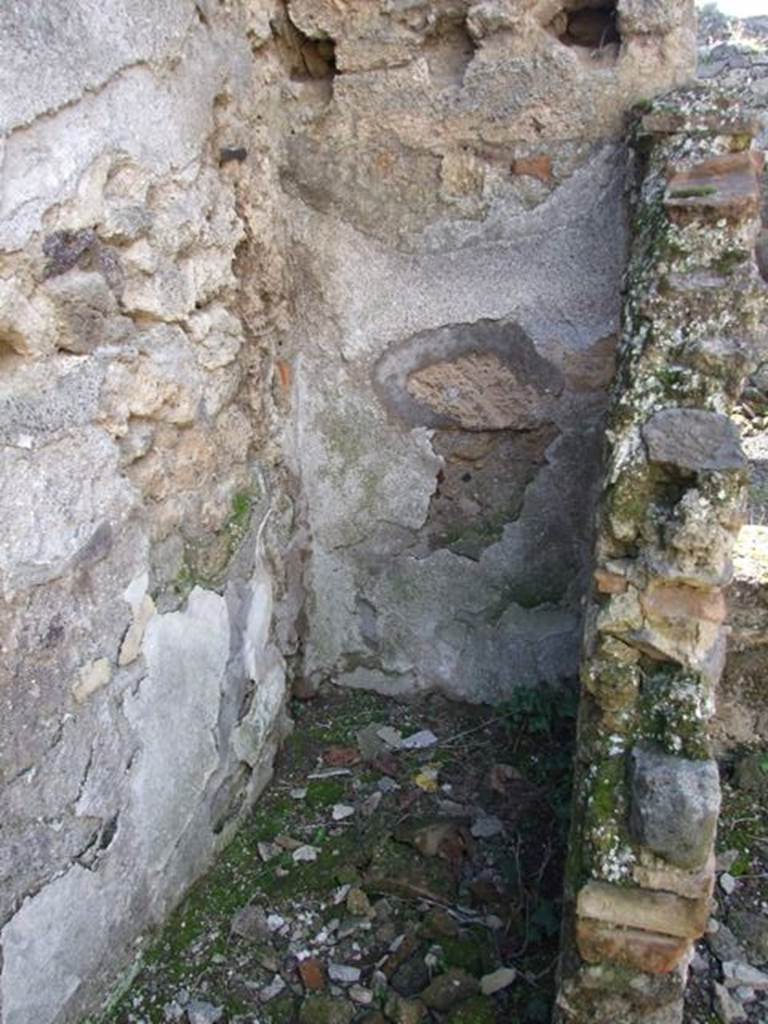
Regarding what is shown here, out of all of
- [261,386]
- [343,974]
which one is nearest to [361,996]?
[343,974]

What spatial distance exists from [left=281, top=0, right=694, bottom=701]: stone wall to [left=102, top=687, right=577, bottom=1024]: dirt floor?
10.6 inches

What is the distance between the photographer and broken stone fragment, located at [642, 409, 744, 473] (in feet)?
6.25

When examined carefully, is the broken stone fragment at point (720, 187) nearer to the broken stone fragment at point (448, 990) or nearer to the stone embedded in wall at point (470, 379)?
the stone embedded in wall at point (470, 379)

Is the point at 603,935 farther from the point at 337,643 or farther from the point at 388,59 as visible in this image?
the point at 388,59

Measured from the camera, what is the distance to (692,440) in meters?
1.94

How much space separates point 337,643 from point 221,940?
3.41 feet

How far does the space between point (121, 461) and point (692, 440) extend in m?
1.14

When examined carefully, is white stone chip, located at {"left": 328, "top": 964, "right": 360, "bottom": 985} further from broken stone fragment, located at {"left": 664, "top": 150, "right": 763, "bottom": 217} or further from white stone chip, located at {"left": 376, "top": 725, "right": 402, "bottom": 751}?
broken stone fragment, located at {"left": 664, "top": 150, "right": 763, "bottom": 217}

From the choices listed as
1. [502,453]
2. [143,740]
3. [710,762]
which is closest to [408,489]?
[502,453]

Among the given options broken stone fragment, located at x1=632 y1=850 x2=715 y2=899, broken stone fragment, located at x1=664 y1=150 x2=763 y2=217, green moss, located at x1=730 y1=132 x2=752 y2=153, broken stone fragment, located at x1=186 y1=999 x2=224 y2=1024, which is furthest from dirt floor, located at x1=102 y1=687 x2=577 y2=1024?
green moss, located at x1=730 y1=132 x2=752 y2=153

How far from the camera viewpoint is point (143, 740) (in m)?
2.08

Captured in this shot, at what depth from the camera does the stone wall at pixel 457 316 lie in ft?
8.39

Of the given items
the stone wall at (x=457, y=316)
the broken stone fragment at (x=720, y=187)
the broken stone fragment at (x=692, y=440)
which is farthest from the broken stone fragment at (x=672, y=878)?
the broken stone fragment at (x=720, y=187)

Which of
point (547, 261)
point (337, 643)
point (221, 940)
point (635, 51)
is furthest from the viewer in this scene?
point (337, 643)
